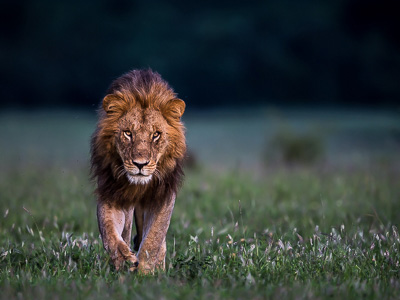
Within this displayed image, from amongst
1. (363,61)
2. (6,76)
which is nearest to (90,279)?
(6,76)

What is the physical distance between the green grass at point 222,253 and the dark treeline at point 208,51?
80.0ft

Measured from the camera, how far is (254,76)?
3538 cm

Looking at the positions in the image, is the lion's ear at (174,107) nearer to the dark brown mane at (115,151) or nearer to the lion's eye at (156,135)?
the dark brown mane at (115,151)

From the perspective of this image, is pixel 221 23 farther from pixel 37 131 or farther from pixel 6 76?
pixel 37 131

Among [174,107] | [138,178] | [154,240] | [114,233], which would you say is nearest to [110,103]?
[174,107]

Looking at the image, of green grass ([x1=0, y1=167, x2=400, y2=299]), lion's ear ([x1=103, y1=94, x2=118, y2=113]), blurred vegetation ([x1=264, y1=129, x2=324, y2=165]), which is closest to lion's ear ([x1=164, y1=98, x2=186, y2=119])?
lion's ear ([x1=103, y1=94, x2=118, y2=113])

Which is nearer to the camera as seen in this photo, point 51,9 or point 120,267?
point 120,267

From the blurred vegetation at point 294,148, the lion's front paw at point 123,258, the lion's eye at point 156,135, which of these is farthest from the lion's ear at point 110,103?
the blurred vegetation at point 294,148

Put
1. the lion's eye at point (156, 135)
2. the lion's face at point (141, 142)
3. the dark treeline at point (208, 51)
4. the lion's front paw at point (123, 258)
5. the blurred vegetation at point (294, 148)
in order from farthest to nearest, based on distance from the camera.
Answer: the dark treeline at point (208, 51) < the blurred vegetation at point (294, 148) < the lion's eye at point (156, 135) < the lion's face at point (141, 142) < the lion's front paw at point (123, 258)

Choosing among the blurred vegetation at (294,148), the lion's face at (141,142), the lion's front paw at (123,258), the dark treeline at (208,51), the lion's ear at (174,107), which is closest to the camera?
the lion's front paw at (123,258)

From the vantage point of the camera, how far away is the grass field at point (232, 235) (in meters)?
3.85

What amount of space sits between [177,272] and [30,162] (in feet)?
27.6

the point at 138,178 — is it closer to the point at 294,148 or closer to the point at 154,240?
the point at 154,240

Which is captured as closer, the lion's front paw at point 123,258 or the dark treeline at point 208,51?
the lion's front paw at point 123,258
